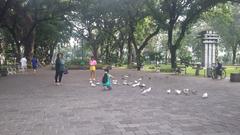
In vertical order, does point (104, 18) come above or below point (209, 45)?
above

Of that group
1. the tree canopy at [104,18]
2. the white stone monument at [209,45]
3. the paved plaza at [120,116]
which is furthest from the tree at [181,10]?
the paved plaza at [120,116]

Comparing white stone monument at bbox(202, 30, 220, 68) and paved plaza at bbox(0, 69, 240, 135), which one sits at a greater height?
white stone monument at bbox(202, 30, 220, 68)

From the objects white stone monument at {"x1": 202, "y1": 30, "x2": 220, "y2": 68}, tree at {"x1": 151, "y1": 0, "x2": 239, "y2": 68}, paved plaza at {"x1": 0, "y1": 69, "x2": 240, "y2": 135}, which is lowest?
paved plaza at {"x1": 0, "y1": 69, "x2": 240, "y2": 135}

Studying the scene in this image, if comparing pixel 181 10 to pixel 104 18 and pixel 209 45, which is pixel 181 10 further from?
pixel 104 18

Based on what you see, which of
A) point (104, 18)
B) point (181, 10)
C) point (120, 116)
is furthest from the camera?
point (104, 18)

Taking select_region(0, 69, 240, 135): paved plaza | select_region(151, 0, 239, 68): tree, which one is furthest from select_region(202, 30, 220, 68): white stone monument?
select_region(0, 69, 240, 135): paved plaza

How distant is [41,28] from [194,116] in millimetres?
38130

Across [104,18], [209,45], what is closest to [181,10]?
[209,45]

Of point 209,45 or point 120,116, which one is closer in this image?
point 120,116

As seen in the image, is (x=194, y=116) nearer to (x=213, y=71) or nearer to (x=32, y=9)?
(x=213, y=71)

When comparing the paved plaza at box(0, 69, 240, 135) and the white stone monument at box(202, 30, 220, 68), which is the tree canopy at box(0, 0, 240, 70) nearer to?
the white stone monument at box(202, 30, 220, 68)

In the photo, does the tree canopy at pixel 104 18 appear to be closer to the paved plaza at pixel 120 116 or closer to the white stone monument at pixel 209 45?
the white stone monument at pixel 209 45

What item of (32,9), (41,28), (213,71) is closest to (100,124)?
(213,71)

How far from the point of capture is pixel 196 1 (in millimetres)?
26531
